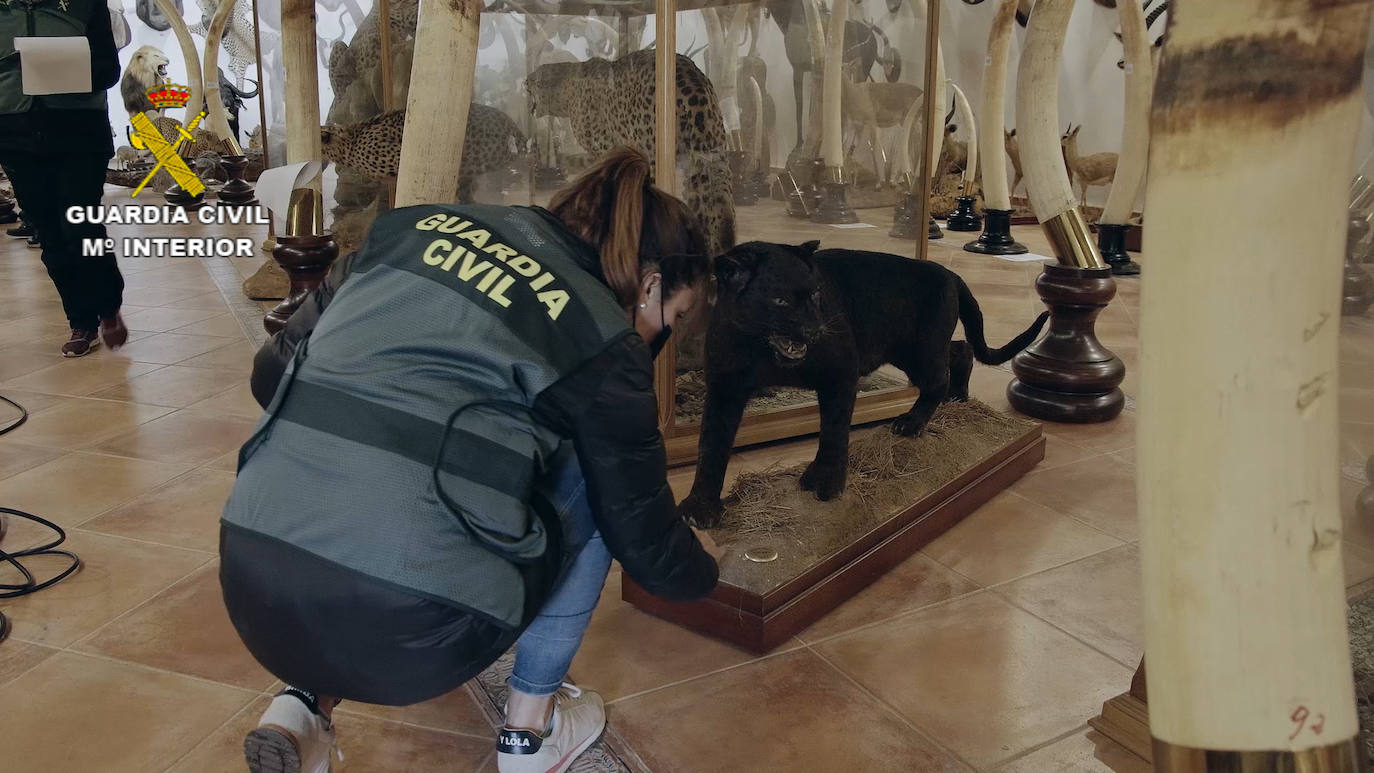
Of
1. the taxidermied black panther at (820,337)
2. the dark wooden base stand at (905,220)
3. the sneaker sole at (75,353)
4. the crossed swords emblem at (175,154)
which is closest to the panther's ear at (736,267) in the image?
the taxidermied black panther at (820,337)

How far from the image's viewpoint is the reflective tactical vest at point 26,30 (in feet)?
13.5

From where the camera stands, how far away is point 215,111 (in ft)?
31.4

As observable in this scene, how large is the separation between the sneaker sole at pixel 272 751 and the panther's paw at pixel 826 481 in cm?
144

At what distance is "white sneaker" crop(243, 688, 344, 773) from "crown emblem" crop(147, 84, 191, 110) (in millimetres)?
10467

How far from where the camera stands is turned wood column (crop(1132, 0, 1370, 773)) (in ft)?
1.58

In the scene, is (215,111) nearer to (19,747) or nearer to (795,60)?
(795,60)

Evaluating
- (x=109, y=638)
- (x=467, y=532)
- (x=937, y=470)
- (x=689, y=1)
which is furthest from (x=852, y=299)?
(x=109, y=638)

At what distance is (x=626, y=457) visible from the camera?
60.5 inches

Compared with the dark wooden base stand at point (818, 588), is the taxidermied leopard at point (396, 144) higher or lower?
higher

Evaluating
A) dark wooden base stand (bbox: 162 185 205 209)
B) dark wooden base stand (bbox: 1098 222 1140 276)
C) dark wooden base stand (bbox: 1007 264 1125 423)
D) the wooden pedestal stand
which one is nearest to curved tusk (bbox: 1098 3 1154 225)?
dark wooden base stand (bbox: 1098 222 1140 276)

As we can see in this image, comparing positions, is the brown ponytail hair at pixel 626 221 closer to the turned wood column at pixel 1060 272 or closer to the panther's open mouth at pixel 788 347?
the panther's open mouth at pixel 788 347

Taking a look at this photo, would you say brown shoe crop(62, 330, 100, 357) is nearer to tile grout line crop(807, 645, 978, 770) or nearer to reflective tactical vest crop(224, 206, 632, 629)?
reflective tactical vest crop(224, 206, 632, 629)

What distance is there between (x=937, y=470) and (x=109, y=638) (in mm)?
2193

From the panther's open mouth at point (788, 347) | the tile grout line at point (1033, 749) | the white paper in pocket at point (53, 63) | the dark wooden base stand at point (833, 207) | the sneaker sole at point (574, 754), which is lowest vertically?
the tile grout line at point (1033, 749)
